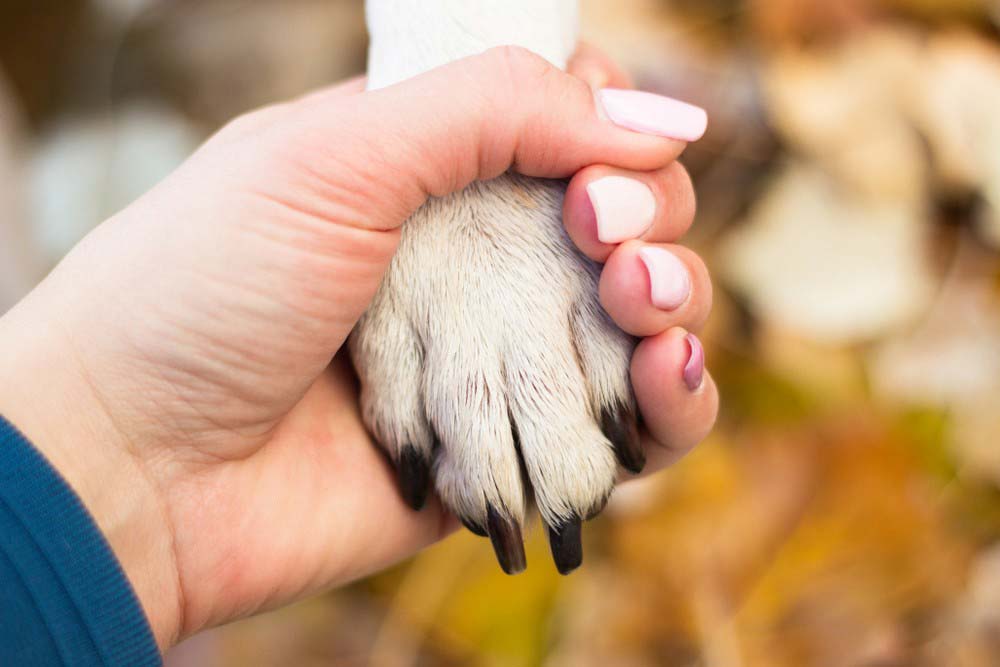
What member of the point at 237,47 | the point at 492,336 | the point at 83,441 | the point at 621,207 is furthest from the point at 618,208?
the point at 237,47

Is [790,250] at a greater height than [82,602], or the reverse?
[82,602]

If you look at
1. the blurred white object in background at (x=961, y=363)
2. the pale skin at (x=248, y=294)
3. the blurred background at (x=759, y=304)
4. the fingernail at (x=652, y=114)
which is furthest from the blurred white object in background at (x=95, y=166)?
the blurred white object in background at (x=961, y=363)

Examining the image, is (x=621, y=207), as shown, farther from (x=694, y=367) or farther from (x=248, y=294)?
(x=248, y=294)

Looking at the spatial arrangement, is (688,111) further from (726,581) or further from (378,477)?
(726,581)

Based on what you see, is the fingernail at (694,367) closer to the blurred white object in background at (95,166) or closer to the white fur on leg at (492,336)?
the white fur on leg at (492,336)

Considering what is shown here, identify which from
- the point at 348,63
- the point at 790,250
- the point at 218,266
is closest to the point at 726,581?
the point at 790,250

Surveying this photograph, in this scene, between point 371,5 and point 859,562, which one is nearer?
point 371,5
